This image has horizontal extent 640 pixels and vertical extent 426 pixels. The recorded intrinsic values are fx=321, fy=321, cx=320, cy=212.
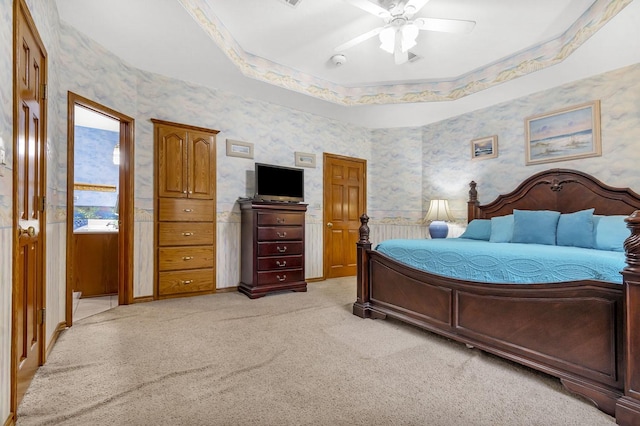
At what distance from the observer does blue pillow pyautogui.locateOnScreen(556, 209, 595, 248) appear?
112 inches

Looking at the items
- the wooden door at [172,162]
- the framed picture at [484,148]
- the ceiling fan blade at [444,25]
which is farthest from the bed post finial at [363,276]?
the framed picture at [484,148]

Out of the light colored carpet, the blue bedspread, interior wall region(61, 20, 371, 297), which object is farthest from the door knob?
the blue bedspread

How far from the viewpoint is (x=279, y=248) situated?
4184 millimetres

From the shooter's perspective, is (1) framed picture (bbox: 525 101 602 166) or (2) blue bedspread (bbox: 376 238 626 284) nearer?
(2) blue bedspread (bbox: 376 238 626 284)

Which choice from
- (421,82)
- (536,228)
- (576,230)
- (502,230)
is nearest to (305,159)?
(421,82)

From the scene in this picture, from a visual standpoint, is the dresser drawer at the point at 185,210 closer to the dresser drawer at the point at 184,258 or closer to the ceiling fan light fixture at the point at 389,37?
the dresser drawer at the point at 184,258

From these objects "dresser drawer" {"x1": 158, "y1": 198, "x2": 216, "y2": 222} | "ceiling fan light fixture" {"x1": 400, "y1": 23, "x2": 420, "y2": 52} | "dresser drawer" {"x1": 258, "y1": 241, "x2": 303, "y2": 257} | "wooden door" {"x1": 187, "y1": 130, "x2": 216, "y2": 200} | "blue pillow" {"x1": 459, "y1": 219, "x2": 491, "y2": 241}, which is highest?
"ceiling fan light fixture" {"x1": 400, "y1": 23, "x2": 420, "y2": 52}

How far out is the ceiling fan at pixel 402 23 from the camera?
8.91 ft

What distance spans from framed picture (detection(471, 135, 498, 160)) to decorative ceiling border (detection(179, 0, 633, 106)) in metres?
0.71

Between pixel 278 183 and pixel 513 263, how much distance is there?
3.09m

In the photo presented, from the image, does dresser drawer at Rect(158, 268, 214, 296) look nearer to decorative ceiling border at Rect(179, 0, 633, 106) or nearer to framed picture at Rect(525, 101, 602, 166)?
decorative ceiling border at Rect(179, 0, 633, 106)

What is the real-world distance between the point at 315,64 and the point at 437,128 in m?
2.34

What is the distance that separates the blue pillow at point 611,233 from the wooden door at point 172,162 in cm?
422

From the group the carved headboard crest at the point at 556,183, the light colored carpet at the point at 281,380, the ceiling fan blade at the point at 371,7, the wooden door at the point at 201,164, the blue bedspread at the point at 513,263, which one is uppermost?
the ceiling fan blade at the point at 371,7
